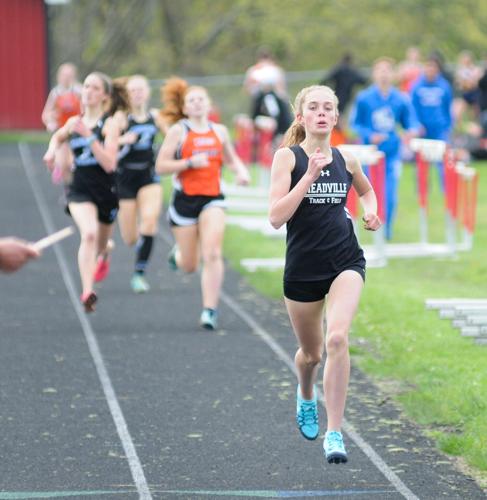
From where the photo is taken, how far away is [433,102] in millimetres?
21969

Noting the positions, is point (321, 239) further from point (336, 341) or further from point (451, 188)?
point (451, 188)

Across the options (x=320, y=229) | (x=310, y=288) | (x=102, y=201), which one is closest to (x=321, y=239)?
(x=320, y=229)

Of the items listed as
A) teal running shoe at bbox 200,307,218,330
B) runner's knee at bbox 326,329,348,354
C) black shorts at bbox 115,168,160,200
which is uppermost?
runner's knee at bbox 326,329,348,354

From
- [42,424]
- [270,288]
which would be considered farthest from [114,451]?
[270,288]

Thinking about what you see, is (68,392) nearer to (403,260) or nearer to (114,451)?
(114,451)

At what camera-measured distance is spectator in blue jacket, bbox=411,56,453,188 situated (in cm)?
2197

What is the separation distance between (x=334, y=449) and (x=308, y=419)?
2.27ft

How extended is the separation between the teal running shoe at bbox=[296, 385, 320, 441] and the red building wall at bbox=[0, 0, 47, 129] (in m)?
29.9

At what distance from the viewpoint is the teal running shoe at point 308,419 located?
23.8 ft

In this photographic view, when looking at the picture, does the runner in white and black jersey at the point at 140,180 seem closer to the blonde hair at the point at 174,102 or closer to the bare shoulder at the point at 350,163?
the blonde hair at the point at 174,102

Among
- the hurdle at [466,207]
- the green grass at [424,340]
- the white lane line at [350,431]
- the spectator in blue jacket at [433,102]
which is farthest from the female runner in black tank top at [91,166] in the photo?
the spectator in blue jacket at [433,102]

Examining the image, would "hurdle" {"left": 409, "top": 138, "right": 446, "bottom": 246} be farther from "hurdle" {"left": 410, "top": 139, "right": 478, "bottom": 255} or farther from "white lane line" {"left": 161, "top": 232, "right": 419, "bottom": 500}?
"white lane line" {"left": 161, "top": 232, "right": 419, "bottom": 500}

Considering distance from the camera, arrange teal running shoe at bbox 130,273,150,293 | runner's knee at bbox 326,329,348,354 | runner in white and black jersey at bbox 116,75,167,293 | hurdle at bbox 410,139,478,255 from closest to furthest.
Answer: runner's knee at bbox 326,329,348,354, runner in white and black jersey at bbox 116,75,167,293, teal running shoe at bbox 130,273,150,293, hurdle at bbox 410,139,478,255

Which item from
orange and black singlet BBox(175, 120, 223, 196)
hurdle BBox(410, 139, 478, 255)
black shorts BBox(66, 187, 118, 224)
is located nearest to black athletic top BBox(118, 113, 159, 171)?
black shorts BBox(66, 187, 118, 224)
